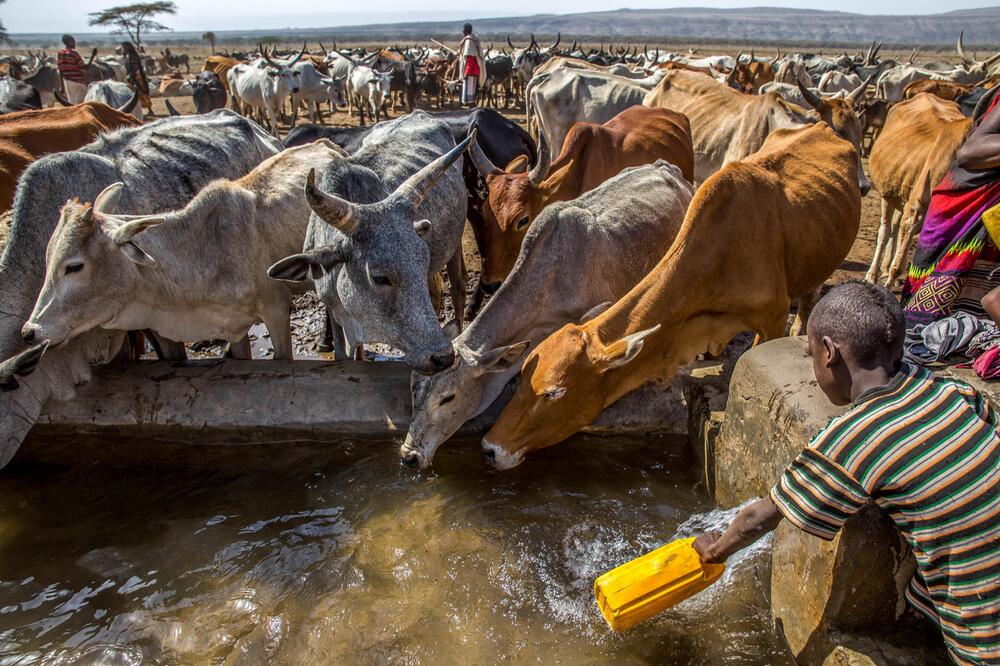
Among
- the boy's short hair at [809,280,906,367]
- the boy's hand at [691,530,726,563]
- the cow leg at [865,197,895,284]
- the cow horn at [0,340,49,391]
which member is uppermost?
the boy's short hair at [809,280,906,367]

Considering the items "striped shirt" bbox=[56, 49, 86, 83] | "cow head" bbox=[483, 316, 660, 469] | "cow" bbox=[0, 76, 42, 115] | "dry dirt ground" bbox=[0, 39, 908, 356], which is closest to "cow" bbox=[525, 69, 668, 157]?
"dry dirt ground" bbox=[0, 39, 908, 356]

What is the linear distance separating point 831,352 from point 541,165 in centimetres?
415

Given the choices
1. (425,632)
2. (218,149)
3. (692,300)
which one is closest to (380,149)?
(218,149)

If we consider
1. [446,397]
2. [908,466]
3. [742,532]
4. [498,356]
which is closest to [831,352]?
[908,466]

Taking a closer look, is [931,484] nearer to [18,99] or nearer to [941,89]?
[941,89]

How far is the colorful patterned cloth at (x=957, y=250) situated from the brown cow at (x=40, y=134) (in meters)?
6.81

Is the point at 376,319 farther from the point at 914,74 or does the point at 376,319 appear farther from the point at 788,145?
the point at 914,74

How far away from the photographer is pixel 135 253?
3977 millimetres

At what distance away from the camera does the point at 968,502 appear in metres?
2.01

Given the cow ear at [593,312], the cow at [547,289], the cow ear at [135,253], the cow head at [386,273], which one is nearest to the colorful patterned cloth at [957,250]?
the cow at [547,289]

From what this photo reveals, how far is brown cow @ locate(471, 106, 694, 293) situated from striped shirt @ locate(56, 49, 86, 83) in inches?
544

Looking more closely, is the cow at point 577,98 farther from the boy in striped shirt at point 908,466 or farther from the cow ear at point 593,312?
the boy in striped shirt at point 908,466

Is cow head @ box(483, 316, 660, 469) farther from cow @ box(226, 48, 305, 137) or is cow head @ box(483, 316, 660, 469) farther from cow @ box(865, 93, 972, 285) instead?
cow @ box(226, 48, 305, 137)

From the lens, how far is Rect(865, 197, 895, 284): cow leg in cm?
746
